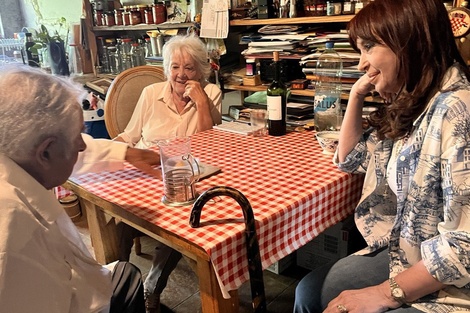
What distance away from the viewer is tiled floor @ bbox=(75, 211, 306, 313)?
77.6 inches

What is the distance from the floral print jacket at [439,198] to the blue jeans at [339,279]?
11 cm

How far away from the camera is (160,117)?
7.00 ft

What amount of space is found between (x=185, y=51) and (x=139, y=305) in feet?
4.21

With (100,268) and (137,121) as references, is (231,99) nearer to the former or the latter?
(137,121)

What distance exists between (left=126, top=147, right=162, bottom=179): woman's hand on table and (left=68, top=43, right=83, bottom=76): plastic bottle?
250cm

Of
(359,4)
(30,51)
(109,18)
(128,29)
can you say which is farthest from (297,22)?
(30,51)

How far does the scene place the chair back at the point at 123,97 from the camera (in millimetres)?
2244

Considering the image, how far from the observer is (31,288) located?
2.58 ft

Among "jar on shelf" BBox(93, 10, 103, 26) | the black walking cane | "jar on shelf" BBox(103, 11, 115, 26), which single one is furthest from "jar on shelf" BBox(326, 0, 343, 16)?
"jar on shelf" BBox(93, 10, 103, 26)

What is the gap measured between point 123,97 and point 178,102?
1.15 ft

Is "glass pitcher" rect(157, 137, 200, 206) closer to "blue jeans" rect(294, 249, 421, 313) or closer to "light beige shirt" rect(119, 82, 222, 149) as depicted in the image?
"blue jeans" rect(294, 249, 421, 313)

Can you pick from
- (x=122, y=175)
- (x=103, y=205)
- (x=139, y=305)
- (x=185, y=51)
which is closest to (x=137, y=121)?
(x=185, y=51)

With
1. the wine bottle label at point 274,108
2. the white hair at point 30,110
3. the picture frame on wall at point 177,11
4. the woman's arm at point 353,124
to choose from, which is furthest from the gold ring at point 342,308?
the picture frame on wall at point 177,11

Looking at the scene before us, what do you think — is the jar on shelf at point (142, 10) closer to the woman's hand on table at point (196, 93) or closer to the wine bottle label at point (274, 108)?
the woman's hand on table at point (196, 93)
